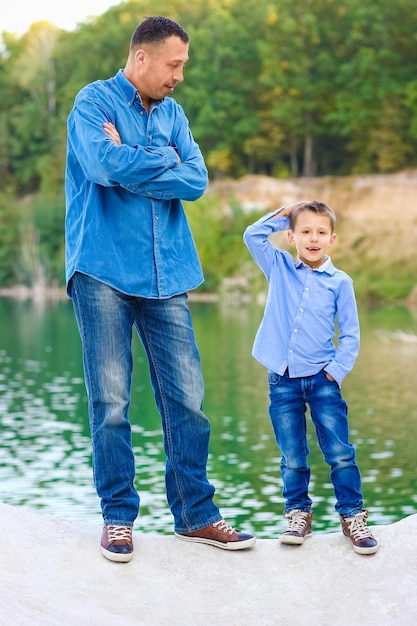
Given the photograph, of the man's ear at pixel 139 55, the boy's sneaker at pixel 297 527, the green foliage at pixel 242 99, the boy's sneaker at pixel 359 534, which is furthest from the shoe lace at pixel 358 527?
the green foliage at pixel 242 99

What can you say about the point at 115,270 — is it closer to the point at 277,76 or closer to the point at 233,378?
the point at 233,378

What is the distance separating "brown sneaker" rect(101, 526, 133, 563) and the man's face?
149 centimetres

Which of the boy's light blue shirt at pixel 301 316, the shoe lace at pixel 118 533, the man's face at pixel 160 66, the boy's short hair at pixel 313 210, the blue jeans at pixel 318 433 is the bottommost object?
the shoe lace at pixel 118 533

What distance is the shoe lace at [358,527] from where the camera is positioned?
4270 mm

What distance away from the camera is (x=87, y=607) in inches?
146

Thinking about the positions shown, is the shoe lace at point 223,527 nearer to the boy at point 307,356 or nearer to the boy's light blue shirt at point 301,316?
the boy at point 307,356

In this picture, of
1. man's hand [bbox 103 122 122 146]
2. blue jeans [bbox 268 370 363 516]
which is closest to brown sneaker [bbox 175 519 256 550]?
blue jeans [bbox 268 370 363 516]

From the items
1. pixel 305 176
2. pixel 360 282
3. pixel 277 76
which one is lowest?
pixel 360 282

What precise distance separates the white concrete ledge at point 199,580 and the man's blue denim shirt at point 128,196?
893mm

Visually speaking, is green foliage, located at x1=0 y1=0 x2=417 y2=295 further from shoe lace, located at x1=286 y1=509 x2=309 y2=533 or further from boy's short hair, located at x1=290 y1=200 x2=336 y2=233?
shoe lace, located at x1=286 y1=509 x2=309 y2=533

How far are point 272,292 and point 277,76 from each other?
43.5m

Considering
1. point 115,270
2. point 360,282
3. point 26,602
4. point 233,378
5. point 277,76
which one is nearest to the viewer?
point 26,602

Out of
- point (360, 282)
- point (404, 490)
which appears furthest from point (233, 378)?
point (360, 282)

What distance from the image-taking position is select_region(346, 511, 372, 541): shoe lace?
427 centimetres
